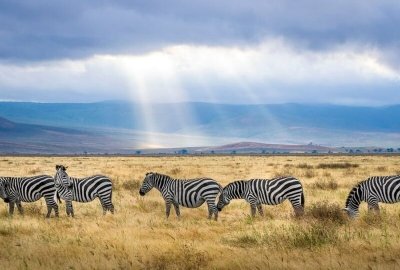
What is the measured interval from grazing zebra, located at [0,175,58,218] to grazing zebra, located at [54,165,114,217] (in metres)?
0.36

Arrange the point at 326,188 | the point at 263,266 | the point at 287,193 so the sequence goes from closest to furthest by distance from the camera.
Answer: the point at 263,266, the point at 287,193, the point at 326,188

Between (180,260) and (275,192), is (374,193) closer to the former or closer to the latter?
(275,192)

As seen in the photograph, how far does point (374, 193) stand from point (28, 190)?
1164 cm

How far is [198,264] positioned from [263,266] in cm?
135

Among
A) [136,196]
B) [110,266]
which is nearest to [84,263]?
[110,266]

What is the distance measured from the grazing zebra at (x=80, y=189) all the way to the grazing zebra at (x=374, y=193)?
27.5 ft

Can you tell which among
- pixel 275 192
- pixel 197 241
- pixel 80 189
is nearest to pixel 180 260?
pixel 197 241

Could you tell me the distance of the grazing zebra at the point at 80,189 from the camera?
64.2 feet

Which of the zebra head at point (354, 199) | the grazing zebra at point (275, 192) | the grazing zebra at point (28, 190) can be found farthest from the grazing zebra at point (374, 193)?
the grazing zebra at point (28, 190)

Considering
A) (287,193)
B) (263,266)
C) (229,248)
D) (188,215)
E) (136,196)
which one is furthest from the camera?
(136,196)

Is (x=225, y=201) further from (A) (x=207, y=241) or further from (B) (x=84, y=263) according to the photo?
(B) (x=84, y=263)

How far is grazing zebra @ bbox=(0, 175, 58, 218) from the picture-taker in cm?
1964

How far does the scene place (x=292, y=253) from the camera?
11.9m

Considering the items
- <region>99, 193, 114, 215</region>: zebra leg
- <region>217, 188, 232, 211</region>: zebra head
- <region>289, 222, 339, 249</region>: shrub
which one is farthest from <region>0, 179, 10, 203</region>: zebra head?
<region>289, 222, 339, 249</region>: shrub
